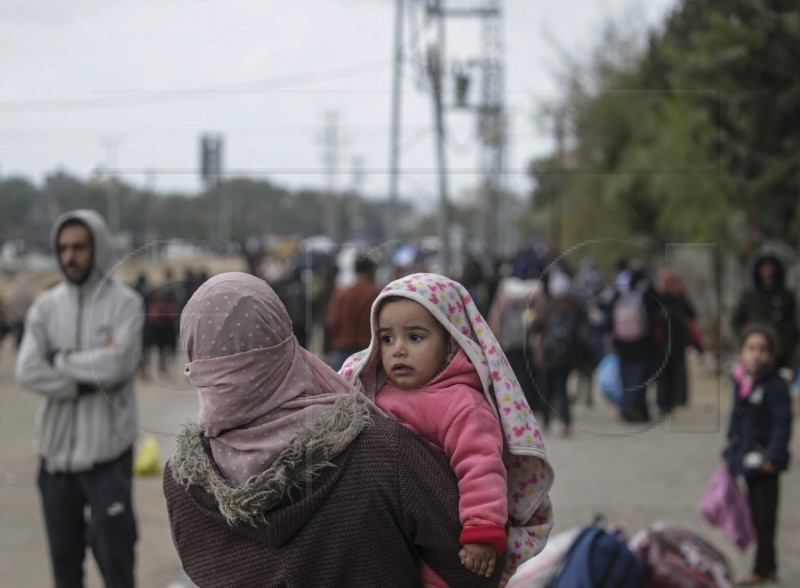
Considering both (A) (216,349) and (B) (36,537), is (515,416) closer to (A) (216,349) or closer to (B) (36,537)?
(A) (216,349)

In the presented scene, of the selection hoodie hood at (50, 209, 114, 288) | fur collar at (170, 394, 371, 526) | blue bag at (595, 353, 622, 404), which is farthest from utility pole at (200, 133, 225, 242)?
blue bag at (595, 353, 622, 404)

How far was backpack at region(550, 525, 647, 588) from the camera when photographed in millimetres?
4582

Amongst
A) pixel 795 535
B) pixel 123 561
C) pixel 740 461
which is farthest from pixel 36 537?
pixel 795 535

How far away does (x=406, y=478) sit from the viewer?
2.17 metres

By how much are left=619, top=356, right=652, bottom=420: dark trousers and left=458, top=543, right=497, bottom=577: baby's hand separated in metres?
5.15

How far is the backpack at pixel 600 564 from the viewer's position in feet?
15.0

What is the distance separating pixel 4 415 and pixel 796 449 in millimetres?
9150

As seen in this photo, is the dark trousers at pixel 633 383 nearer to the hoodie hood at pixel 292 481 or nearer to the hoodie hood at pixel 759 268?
the hoodie hood at pixel 759 268

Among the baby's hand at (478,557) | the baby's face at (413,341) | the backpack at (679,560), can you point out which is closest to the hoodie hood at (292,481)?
the baby's face at (413,341)

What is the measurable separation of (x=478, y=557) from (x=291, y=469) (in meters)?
0.42

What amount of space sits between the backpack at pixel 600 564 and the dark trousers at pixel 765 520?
4.77 feet

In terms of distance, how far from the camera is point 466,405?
224cm

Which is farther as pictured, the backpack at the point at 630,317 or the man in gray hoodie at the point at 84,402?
the backpack at the point at 630,317

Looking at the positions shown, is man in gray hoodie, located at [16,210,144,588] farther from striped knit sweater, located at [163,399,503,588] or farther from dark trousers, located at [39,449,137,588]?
striped knit sweater, located at [163,399,503,588]
